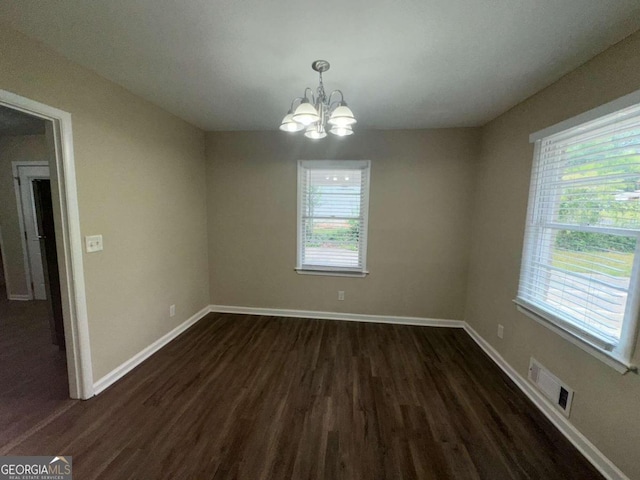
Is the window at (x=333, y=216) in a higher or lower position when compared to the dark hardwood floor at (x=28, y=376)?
higher

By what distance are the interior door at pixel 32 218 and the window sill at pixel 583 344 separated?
19.4 ft

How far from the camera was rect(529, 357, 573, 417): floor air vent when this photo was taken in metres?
1.76

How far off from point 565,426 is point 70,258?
3.64 metres

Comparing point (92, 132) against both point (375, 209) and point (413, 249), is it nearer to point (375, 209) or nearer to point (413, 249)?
point (375, 209)

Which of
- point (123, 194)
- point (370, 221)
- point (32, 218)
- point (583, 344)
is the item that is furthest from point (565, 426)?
point (32, 218)

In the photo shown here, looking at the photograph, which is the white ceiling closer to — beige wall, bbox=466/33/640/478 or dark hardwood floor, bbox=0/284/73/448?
beige wall, bbox=466/33/640/478

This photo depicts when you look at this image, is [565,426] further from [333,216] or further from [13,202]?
Answer: [13,202]

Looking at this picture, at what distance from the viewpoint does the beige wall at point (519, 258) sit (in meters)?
1.43

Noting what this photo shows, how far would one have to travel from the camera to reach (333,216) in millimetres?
3410

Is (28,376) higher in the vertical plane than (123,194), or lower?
lower

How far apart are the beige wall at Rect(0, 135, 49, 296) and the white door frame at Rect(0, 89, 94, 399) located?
9.20 feet

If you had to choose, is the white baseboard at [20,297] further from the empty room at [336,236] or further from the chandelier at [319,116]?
the chandelier at [319,116]

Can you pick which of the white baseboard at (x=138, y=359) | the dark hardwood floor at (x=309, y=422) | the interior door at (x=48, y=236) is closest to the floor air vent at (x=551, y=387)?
the dark hardwood floor at (x=309, y=422)

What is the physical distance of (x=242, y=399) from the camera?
6.59 ft
